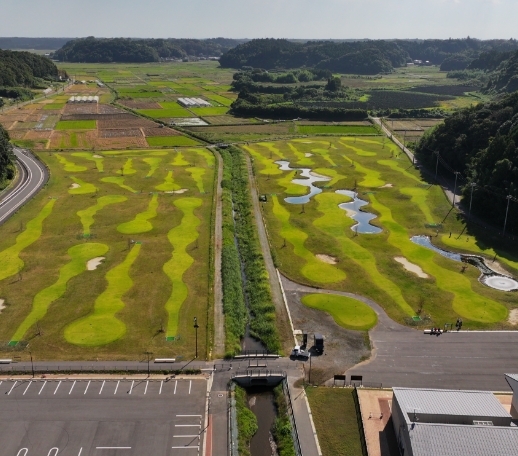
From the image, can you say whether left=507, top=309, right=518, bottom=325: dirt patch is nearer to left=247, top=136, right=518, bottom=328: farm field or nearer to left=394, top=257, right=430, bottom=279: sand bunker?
left=247, top=136, right=518, bottom=328: farm field

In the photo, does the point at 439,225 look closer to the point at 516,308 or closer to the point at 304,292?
the point at 516,308

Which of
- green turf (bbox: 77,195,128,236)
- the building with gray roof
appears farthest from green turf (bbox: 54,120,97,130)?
the building with gray roof

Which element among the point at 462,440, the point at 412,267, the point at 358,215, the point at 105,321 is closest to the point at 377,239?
the point at 412,267

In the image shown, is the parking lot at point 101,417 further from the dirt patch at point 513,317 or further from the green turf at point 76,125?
the green turf at point 76,125

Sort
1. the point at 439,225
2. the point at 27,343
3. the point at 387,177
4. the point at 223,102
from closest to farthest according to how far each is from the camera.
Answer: the point at 27,343, the point at 439,225, the point at 387,177, the point at 223,102

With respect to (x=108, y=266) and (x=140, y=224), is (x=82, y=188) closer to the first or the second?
(x=140, y=224)

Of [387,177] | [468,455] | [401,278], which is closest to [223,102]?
[387,177]
